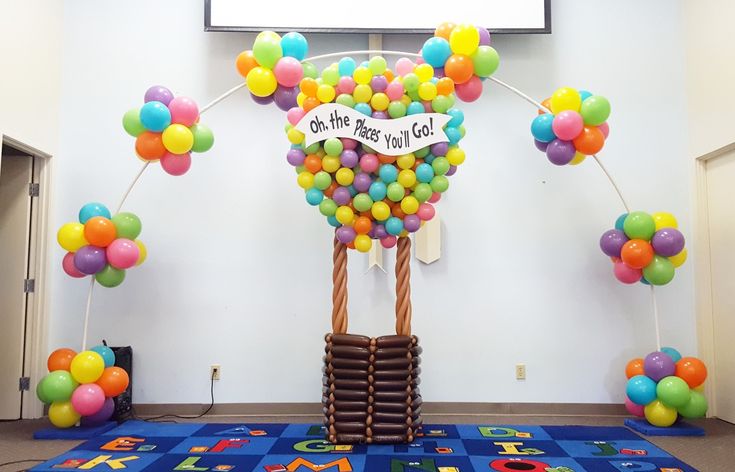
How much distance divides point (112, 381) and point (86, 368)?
17 cm

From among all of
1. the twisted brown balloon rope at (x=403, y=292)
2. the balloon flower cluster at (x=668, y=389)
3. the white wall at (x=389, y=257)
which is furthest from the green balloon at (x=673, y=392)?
the twisted brown balloon rope at (x=403, y=292)

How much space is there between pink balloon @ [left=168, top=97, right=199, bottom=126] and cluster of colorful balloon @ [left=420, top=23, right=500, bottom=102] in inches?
53.2

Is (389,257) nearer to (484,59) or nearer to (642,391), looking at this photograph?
(484,59)

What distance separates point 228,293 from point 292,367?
27.8 inches

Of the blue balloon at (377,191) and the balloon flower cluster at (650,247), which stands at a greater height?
the blue balloon at (377,191)

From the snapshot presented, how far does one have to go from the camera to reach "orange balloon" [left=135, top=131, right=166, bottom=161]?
316 cm

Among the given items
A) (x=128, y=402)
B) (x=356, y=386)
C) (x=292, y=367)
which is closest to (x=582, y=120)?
(x=356, y=386)

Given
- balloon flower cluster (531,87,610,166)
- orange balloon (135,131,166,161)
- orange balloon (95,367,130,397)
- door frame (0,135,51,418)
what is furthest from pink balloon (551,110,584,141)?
door frame (0,135,51,418)

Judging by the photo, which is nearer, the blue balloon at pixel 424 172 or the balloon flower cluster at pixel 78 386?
the blue balloon at pixel 424 172

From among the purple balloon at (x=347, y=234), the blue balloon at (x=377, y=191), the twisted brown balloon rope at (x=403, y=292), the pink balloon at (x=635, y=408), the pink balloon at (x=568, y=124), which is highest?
the pink balloon at (x=568, y=124)

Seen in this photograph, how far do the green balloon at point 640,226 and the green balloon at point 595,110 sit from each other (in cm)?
71

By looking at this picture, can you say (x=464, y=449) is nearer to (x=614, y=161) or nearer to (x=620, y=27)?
(x=614, y=161)

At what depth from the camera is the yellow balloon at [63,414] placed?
11.0 ft

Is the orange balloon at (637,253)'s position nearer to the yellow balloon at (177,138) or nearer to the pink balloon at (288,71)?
the pink balloon at (288,71)
